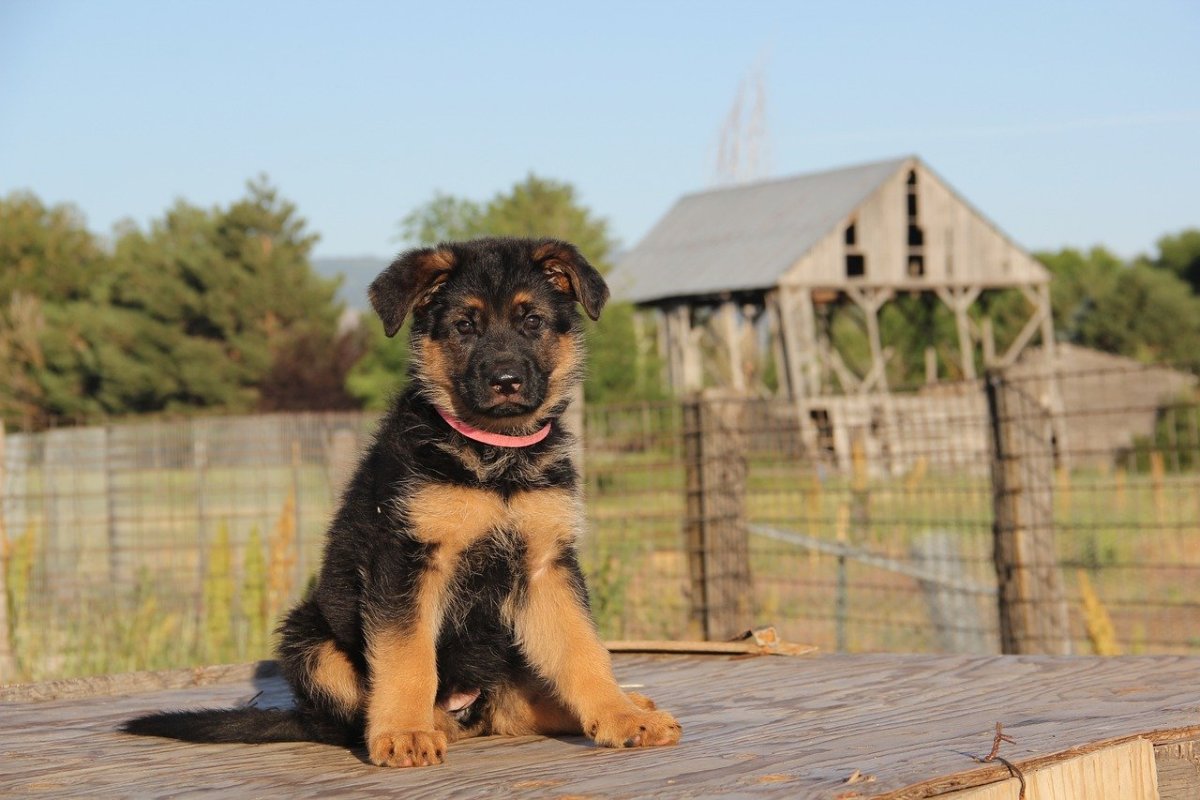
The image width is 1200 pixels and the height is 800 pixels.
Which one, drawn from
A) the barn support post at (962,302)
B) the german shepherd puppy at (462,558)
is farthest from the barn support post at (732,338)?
the german shepherd puppy at (462,558)

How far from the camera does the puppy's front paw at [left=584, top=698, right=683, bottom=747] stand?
379cm

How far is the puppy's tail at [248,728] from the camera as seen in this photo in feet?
13.9

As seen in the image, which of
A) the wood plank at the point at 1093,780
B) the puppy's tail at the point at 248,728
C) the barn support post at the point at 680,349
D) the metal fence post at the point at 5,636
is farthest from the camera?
the barn support post at the point at 680,349

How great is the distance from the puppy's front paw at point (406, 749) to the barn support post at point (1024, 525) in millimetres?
5084

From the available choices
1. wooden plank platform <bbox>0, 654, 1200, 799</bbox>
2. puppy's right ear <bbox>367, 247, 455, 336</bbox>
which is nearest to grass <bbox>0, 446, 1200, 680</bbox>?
wooden plank platform <bbox>0, 654, 1200, 799</bbox>

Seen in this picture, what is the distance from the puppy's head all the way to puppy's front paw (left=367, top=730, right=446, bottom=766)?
938 millimetres

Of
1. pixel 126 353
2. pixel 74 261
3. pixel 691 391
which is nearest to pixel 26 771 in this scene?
pixel 691 391

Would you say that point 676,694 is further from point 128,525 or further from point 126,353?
point 126,353

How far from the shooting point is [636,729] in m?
3.82

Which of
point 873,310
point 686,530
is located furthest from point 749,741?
point 873,310

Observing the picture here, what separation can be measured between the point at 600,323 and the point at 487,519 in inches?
995

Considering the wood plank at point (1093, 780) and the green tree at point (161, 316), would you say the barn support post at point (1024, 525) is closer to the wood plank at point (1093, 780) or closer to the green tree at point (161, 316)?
the wood plank at point (1093, 780)

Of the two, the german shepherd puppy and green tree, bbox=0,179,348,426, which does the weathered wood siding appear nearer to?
green tree, bbox=0,179,348,426

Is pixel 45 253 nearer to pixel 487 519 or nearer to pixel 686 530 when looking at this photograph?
pixel 686 530
